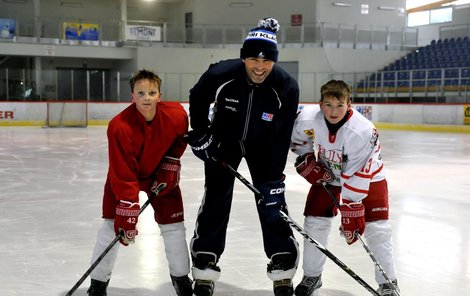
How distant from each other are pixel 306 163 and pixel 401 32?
19156 mm

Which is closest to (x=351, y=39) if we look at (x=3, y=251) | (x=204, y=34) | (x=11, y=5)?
(x=204, y=34)

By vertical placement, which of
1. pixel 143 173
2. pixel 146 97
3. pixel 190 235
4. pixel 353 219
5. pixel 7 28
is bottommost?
pixel 190 235

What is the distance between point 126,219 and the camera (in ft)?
8.05

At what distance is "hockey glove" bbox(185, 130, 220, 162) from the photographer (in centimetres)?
260

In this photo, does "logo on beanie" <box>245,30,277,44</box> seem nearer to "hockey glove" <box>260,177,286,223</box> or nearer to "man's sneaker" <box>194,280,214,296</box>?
"hockey glove" <box>260,177,286,223</box>

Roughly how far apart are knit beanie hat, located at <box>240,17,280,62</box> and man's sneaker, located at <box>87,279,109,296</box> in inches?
49.1

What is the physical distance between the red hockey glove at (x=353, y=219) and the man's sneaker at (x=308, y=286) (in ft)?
1.12

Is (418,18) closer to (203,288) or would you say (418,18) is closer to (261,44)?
(261,44)

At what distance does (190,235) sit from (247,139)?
1431 millimetres

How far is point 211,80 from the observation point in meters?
2.60

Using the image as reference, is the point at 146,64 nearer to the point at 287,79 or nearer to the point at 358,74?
the point at 358,74

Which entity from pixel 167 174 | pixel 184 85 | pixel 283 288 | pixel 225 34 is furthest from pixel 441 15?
pixel 167 174

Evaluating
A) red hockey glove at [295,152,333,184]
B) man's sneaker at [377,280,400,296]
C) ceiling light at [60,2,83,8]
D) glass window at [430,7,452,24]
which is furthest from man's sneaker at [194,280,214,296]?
ceiling light at [60,2,83,8]

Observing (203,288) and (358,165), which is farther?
(203,288)
